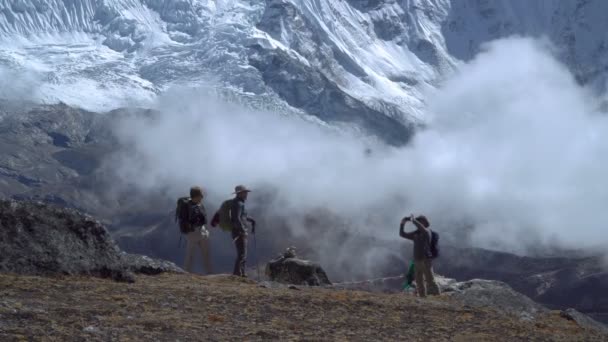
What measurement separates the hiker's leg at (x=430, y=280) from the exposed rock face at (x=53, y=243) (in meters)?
8.95

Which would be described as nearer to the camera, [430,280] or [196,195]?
[430,280]

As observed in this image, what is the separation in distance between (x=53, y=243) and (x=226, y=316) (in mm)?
4542

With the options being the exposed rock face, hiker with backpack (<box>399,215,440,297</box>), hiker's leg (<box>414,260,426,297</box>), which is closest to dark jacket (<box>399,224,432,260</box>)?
hiker with backpack (<box>399,215,440,297</box>)

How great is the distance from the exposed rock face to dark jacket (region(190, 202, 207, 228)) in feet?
20.2

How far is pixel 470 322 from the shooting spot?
20.2 metres

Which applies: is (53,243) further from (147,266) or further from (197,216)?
(197,216)

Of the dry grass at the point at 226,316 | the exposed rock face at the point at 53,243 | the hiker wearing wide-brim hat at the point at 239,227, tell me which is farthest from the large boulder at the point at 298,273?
the exposed rock face at the point at 53,243

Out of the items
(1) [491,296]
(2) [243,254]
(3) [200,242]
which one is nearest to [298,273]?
(2) [243,254]

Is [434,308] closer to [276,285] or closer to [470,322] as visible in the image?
[470,322]

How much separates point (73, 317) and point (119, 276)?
536 cm

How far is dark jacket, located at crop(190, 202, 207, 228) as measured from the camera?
2753 centimetres

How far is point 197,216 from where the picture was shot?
27.5 meters

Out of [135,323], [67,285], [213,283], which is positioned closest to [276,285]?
[213,283]

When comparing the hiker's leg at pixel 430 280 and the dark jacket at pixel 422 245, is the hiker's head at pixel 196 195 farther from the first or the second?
the hiker's leg at pixel 430 280
